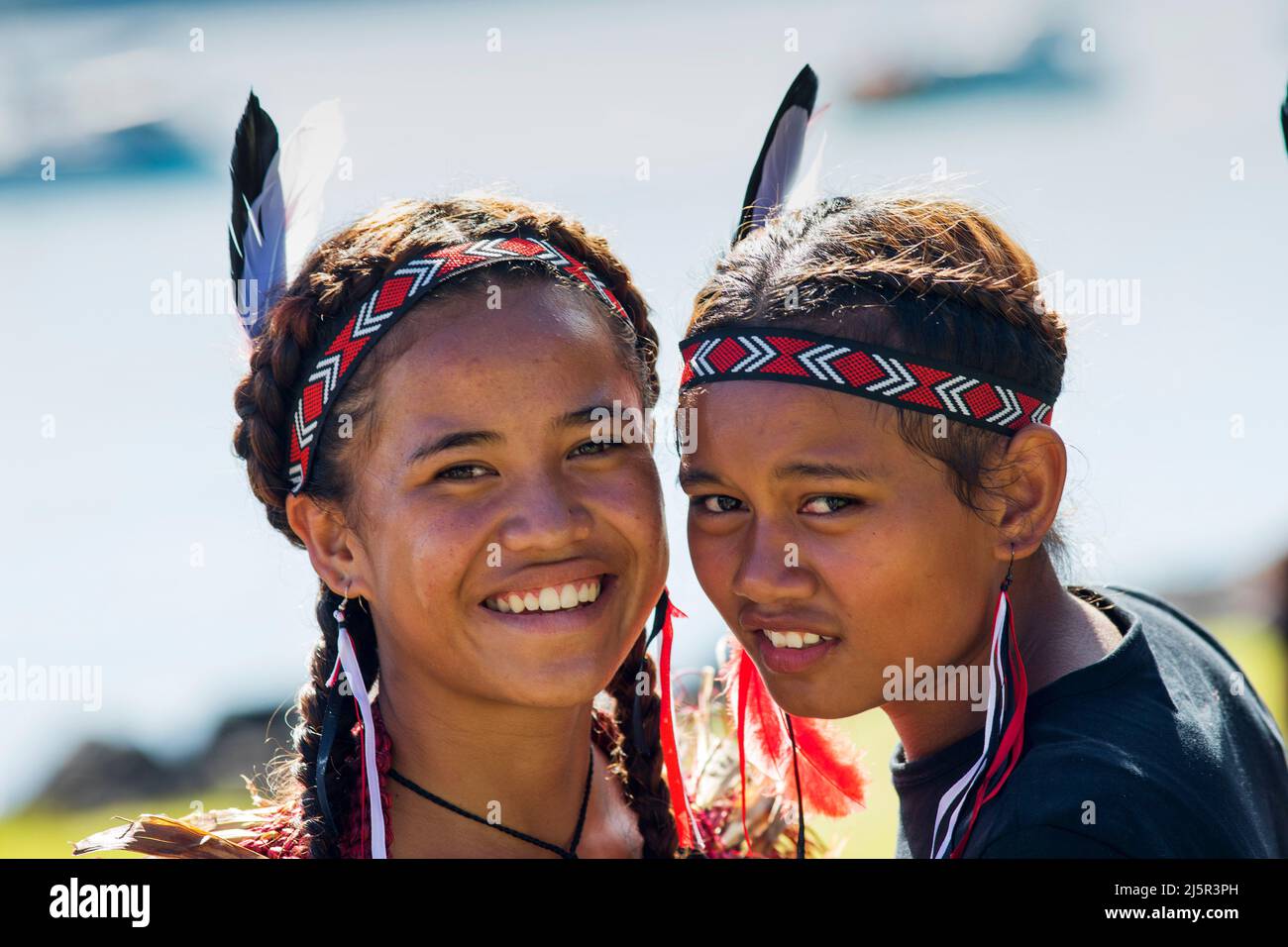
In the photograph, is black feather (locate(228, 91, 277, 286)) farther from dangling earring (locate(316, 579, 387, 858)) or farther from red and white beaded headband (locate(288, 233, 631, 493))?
dangling earring (locate(316, 579, 387, 858))

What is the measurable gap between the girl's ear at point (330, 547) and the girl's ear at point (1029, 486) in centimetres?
130

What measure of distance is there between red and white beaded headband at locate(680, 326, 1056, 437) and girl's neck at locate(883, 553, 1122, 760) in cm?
34

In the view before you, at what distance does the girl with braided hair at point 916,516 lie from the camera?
2.30m

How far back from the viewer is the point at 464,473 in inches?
91.9

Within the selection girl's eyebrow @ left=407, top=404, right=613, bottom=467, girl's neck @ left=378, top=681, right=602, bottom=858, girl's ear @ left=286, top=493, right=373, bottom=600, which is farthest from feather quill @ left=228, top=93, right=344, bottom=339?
girl's neck @ left=378, top=681, right=602, bottom=858

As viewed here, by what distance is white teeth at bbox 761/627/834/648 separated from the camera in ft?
8.02

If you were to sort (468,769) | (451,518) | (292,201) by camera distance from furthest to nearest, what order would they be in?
(292,201) → (468,769) → (451,518)

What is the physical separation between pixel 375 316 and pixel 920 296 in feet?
3.63

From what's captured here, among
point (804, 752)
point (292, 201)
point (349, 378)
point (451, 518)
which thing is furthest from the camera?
point (804, 752)

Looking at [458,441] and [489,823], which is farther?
[489,823]

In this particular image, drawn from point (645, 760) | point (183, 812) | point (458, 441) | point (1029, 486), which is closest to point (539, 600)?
point (458, 441)

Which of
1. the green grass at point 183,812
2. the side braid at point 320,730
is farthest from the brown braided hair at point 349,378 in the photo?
the green grass at point 183,812

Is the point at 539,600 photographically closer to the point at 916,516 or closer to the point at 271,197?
the point at 916,516
